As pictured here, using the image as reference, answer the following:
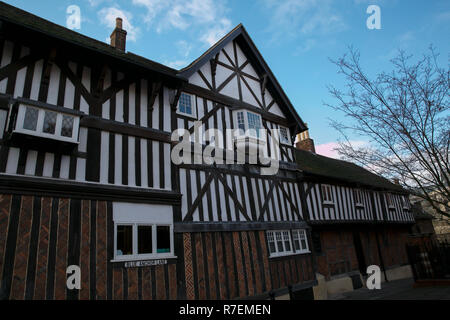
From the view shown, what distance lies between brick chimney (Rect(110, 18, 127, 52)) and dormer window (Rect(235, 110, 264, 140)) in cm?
581

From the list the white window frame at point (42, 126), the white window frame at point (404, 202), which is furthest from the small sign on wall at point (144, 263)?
the white window frame at point (404, 202)

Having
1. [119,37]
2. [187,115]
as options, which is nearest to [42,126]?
[187,115]

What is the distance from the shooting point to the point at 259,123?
45.1 feet

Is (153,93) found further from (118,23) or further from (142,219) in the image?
(118,23)

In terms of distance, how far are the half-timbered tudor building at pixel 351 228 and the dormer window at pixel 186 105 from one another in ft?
22.6

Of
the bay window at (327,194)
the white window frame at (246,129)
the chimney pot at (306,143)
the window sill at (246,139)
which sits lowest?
the bay window at (327,194)

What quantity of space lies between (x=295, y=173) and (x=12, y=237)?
11.8 meters

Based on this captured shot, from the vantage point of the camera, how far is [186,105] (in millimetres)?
11555

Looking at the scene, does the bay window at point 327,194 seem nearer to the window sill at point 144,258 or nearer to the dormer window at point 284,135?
the dormer window at point 284,135

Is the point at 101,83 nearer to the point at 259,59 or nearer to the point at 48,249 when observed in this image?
the point at 48,249

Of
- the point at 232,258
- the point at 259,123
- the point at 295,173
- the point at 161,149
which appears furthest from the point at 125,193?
the point at 295,173

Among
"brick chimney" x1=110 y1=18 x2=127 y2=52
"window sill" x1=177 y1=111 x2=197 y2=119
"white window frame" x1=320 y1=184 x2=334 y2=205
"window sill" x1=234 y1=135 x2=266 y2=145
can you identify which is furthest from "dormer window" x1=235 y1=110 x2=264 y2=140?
"brick chimney" x1=110 y1=18 x2=127 y2=52

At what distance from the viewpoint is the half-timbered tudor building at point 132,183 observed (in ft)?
23.5
